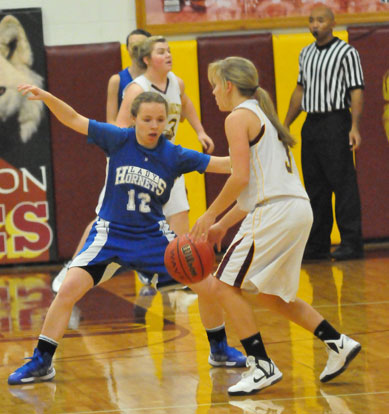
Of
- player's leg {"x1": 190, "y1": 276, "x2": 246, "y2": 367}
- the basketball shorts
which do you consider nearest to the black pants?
player's leg {"x1": 190, "y1": 276, "x2": 246, "y2": 367}

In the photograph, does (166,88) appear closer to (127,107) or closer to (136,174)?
(127,107)

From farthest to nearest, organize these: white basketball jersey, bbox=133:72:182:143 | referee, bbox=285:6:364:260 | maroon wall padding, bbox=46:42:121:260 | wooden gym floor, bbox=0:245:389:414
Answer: maroon wall padding, bbox=46:42:121:260 → referee, bbox=285:6:364:260 → white basketball jersey, bbox=133:72:182:143 → wooden gym floor, bbox=0:245:389:414

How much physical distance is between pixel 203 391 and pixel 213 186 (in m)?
4.49

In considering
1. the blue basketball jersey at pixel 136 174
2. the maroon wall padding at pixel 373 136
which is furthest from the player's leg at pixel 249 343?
the maroon wall padding at pixel 373 136

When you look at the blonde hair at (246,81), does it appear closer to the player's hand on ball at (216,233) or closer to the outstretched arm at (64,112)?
the player's hand on ball at (216,233)

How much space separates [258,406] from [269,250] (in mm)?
663

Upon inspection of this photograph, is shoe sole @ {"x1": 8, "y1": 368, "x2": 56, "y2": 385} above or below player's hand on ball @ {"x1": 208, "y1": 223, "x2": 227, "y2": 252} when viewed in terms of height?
below

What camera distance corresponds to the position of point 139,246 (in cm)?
468

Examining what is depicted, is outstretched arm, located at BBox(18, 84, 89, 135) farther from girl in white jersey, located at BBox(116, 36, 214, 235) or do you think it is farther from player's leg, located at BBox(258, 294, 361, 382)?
girl in white jersey, located at BBox(116, 36, 214, 235)

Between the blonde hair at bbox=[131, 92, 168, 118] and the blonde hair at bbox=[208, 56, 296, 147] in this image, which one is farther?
the blonde hair at bbox=[131, 92, 168, 118]

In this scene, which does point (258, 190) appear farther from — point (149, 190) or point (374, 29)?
point (374, 29)

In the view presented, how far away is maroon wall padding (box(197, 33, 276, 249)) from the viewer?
8.59 meters

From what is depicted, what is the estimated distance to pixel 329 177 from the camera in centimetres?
818

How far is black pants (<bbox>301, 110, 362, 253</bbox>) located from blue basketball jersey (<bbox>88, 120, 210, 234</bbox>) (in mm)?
3463
